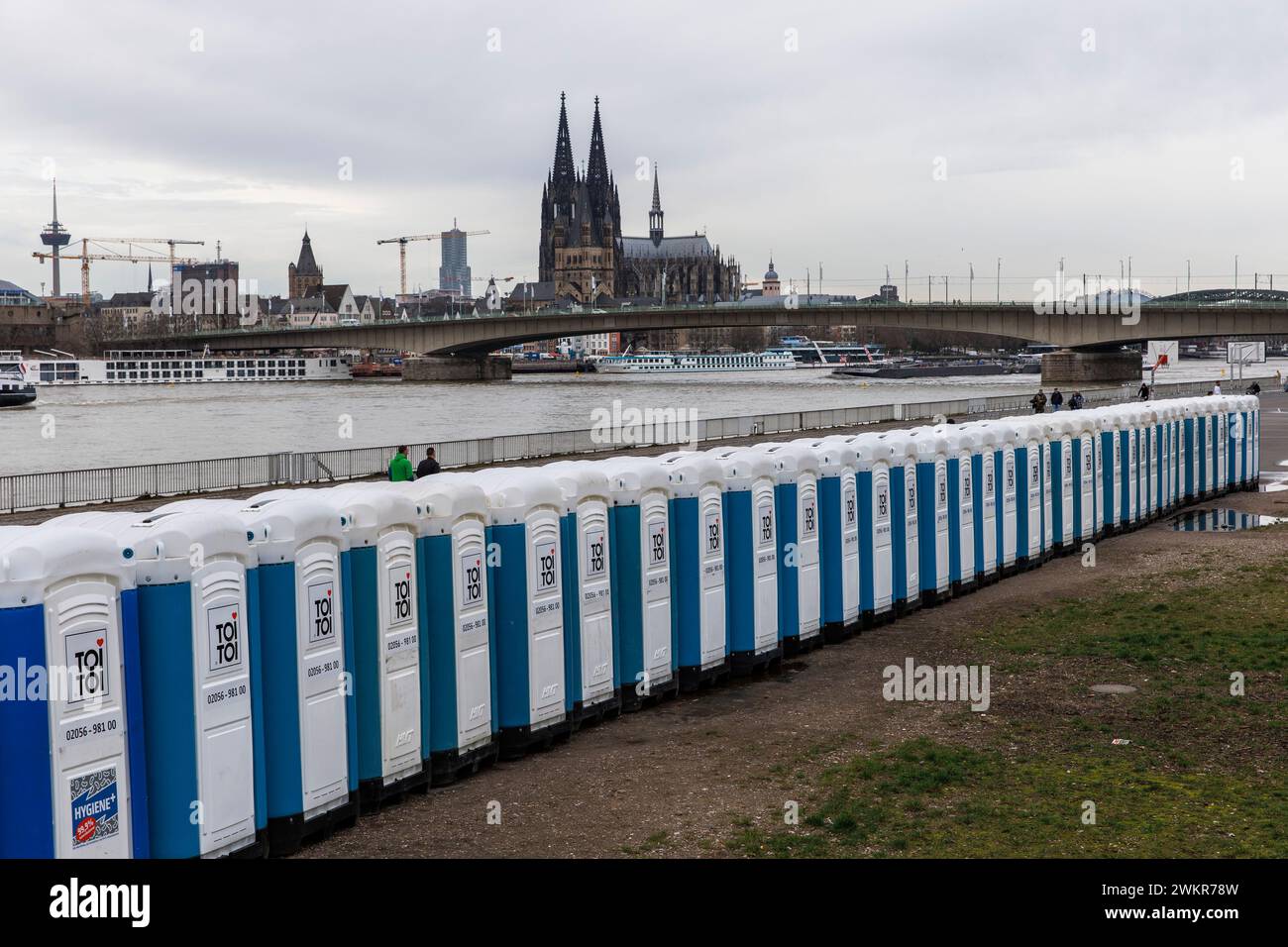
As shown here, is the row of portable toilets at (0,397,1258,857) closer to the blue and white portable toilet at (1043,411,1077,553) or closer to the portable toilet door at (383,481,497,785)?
the portable toilet door at (383,481,497,785)

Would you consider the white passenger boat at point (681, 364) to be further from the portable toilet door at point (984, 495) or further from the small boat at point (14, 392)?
the portable toilet door at point (984, 495)

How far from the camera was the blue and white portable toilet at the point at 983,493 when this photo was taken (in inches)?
747

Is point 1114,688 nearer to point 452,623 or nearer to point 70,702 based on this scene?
point 452,623

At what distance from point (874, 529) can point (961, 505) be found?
248 cm

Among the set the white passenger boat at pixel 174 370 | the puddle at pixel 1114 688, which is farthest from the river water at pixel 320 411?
the puddle at pixel 1114 688

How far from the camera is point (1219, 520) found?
2688 cm

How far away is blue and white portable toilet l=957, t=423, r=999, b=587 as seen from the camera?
18984 millimetres

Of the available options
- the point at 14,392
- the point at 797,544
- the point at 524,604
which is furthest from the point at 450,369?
the point at 524,604

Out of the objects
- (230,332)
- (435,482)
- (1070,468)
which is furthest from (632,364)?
(435,482)

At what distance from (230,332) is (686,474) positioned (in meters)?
128

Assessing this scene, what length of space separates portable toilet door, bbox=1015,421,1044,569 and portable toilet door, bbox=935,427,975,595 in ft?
5.61

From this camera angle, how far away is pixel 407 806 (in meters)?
10.6

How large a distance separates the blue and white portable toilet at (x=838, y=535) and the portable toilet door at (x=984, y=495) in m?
3.26
